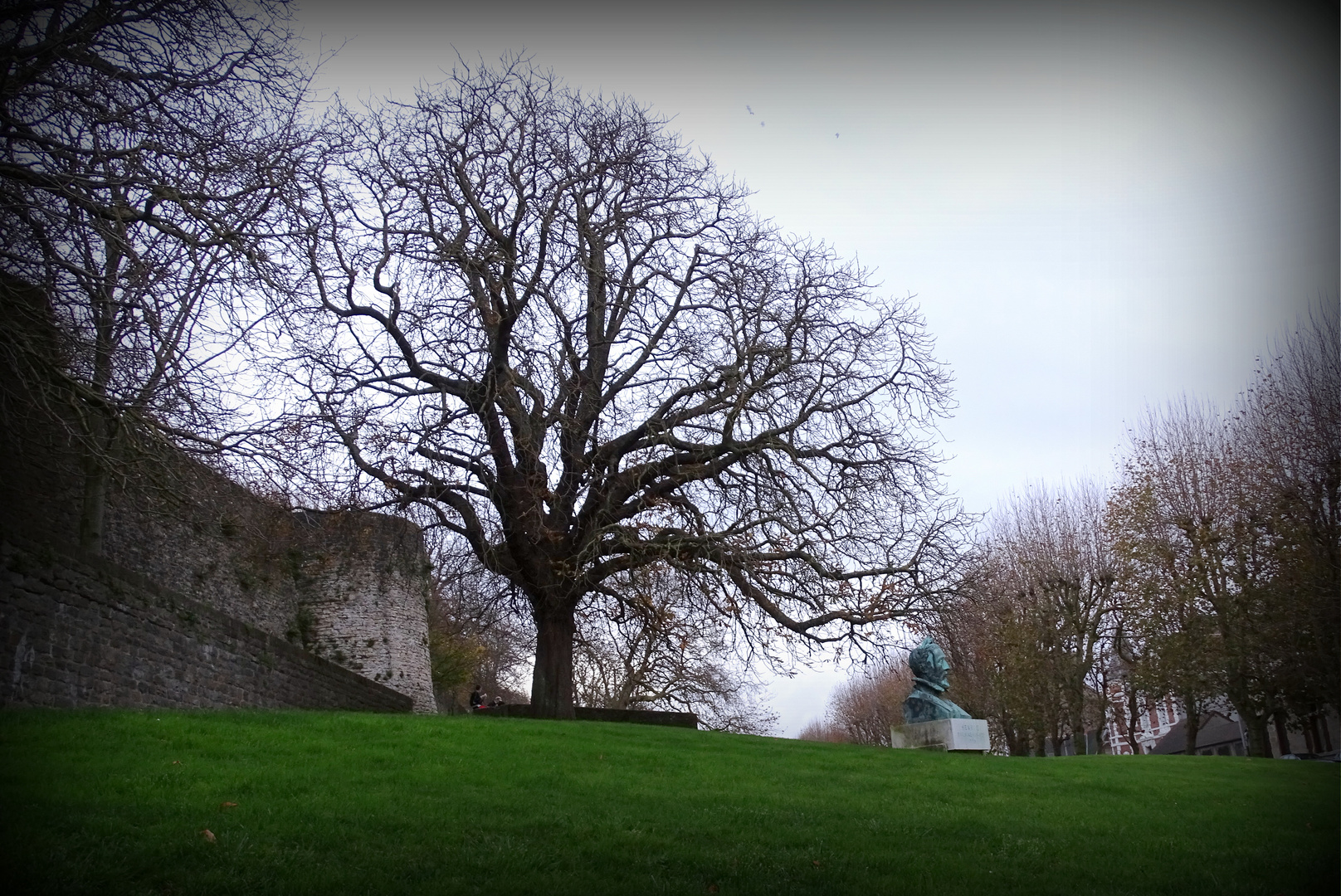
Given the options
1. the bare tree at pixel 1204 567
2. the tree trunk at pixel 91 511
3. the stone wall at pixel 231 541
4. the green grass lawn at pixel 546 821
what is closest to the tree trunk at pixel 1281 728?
the bare tree at pixel 1204 567

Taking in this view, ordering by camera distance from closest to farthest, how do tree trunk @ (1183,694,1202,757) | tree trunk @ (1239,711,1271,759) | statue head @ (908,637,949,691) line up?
statue head @ (908,637,949,691) → tree trunk @ (1239,711,1271,759) → tree trunk @ (1183,694,1202,757)

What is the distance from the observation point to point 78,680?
35.8 feet

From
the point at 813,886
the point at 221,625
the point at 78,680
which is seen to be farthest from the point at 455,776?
the point at 221,625

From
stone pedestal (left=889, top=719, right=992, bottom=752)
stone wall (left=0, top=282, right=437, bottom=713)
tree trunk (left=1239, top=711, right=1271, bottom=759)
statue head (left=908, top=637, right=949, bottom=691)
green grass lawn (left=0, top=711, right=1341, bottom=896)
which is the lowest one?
green grass lawn (left=0, top=711, right=1341, bottom=896)

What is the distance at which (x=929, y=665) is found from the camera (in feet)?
61.8

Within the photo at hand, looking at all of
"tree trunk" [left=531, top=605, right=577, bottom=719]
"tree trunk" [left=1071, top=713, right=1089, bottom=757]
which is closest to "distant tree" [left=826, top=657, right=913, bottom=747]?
"tree trunk" [left=1071, top=713, right=1089, bottom=757]

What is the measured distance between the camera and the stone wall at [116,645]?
10.1m

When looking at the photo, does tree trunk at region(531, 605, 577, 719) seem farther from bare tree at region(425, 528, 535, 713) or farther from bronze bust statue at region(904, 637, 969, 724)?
bronze bust statue at region(904, 637, 969, 724)

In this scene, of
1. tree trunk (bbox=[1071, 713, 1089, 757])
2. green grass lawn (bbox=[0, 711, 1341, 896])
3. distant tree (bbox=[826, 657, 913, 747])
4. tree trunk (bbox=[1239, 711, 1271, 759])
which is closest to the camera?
green grass lawn (bbox=[0, 711, 1341, 896])

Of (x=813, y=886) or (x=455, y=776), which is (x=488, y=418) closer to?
(x=455, y=776)

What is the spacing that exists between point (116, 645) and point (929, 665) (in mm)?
13529

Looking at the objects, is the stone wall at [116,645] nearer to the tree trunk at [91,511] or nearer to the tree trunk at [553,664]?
the tree trunk at [91,511]

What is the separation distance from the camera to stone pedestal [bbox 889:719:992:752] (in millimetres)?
17766

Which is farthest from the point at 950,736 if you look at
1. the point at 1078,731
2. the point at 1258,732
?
the point at 1078,731
